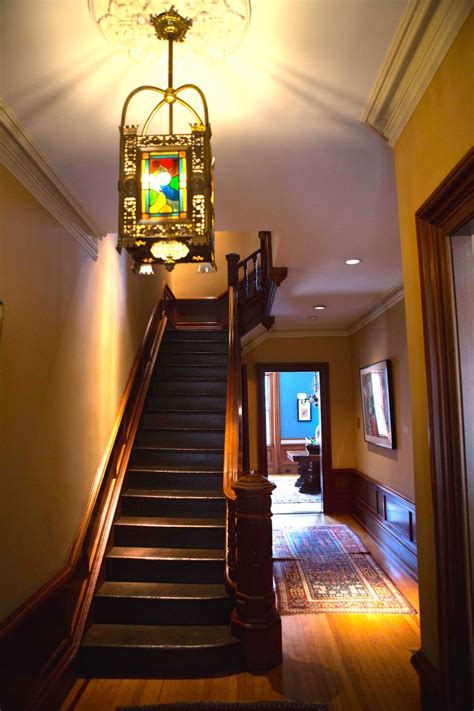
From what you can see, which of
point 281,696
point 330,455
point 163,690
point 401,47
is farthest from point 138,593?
point 330,455

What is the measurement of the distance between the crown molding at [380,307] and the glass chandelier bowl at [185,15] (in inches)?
144

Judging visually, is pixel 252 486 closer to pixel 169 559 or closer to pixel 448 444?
pixel 169 559

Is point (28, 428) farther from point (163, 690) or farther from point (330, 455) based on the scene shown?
point (330, 455)

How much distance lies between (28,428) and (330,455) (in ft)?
19.1

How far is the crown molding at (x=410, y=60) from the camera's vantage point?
1.42 m

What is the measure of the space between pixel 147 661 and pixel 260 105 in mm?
3202

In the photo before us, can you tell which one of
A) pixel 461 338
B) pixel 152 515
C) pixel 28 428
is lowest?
pixel 152 515

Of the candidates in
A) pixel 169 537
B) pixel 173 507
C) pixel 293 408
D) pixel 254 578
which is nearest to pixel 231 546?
pixel 254 578

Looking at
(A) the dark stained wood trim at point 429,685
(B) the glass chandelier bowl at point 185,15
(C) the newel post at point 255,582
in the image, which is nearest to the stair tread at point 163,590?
(C) the newel post at point 255,582

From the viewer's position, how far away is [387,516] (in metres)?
5.66

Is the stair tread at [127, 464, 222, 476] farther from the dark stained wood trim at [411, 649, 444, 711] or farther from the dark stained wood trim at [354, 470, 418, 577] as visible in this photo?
the dark stained wood trim at [411, 649, 444, 711]

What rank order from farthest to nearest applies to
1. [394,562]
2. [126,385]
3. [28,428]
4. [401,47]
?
[394,562] < [126,385] < [28,428] < [401,47]

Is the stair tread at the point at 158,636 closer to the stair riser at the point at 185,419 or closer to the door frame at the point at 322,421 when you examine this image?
the stair riser at the point at 185,419

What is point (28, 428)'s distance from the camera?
7.72 feet
